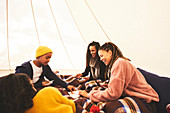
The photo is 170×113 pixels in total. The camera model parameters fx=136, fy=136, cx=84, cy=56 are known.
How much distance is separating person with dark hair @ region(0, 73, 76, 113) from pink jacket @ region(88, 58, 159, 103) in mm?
336

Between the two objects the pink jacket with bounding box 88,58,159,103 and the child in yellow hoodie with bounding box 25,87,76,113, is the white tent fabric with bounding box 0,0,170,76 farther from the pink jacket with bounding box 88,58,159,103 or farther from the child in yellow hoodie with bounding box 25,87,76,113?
the child in yellow hoodie with bounding box 25,87,76,113

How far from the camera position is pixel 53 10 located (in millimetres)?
2586

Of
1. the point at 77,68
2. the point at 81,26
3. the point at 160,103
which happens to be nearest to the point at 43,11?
the point at 81,26

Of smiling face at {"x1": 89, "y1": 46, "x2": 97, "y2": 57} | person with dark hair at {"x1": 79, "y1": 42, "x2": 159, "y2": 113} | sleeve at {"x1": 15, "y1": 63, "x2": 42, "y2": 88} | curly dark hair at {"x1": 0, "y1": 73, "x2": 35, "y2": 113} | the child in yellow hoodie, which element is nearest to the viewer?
curly dark hair at {"x1": 0, "y1": 73, "x2": 35, "y2": 113}

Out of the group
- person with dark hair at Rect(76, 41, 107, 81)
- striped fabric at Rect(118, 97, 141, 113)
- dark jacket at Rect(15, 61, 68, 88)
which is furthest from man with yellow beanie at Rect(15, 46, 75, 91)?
striped fabric at Rect(118, 97, 141, 113)

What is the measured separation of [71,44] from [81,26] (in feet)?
1.55

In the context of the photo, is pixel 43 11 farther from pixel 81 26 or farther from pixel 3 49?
pixel 3 49

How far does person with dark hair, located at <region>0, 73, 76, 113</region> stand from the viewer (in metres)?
0.70

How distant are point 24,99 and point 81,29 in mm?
2123

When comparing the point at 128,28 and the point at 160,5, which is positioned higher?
the point at 160,5

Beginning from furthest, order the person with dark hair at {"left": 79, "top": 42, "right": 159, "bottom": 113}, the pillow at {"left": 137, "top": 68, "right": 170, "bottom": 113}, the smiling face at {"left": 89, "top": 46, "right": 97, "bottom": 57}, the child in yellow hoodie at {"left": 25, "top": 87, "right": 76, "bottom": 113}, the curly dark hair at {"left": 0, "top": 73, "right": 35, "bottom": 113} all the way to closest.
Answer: the smiling face at {"left": 89, "top": 46, "right": 97, "bottom": 57} < the pillow at {"left": 137, "top": 68, "right": 170, "bottom": 113} < the person with dark hair at {"left": 79, "top": 42, "right": 159, "bottom": 113} < the child in yellow hoodie at {"left": 25, "top": 87, "right": 76, "bottom": 113} < the curly dark hair at {"left": 0, "top": 73, "right": 35, "bottom": 113}

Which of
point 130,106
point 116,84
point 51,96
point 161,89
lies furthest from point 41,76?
point 161,89

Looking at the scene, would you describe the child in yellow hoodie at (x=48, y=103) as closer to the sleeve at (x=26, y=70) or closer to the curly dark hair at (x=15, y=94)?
the curly dark hair at (x=15, y=94)

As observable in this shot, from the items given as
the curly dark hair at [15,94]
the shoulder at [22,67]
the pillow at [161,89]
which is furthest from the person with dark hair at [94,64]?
the curly dark hair at [15,94]
